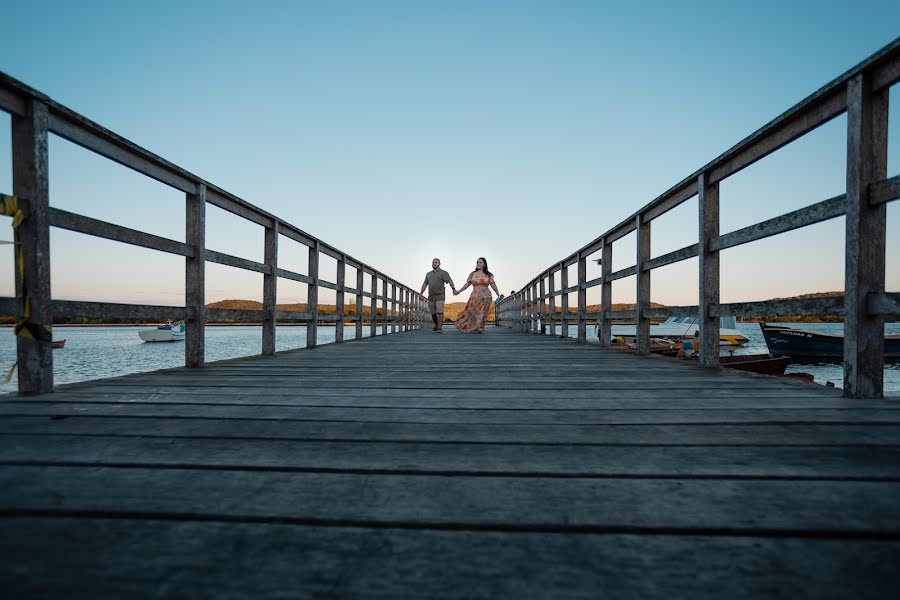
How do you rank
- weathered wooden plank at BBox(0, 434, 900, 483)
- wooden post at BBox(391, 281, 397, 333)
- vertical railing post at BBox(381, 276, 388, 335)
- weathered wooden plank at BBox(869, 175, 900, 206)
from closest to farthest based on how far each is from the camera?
weathered wooden plank at BBox(0, 434, 900, 483)
weathered wooden plank at BBox(869, 175, 900, 206)
vertical railing post at BBox(381, 276, 388, 335)
wooden post at BBox(391, 281, 397, 333)

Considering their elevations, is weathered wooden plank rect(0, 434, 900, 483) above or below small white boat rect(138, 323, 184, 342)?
above

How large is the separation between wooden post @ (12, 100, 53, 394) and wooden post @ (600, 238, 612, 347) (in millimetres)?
4961

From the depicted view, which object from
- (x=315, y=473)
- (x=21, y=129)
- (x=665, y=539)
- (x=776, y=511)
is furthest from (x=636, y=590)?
(x=21, y=129)

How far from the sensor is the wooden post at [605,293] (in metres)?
5.62

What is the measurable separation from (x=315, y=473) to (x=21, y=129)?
7.12 feet

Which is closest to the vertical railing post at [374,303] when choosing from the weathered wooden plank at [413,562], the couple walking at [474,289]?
the couple walking at [474,289]

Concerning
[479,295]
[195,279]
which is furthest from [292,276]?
[479,295]

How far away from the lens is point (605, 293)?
5.65 meters

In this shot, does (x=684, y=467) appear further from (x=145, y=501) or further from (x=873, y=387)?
(x=873, y=387)

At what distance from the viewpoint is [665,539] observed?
0.81 meters

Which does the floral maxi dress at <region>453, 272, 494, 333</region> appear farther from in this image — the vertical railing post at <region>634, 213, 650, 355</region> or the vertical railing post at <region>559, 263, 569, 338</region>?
the vertical railing post at <region>634, 213, 650, 355</region>

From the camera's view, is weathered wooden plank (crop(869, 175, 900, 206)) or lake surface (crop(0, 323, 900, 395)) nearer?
weathered wooden plank (crop(869, 175, 900, 206))

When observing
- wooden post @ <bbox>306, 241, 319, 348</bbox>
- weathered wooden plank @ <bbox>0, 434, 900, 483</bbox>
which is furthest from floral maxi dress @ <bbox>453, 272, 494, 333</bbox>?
weathered wooden plank @ <bbox>0, 434, 900, 483</bbox>

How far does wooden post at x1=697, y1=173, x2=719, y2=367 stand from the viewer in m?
3.21
